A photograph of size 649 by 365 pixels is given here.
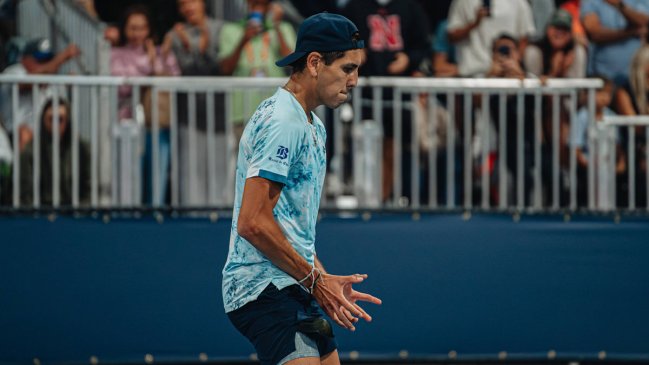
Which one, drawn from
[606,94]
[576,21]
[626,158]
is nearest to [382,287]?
[626,158]

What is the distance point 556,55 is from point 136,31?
328cm

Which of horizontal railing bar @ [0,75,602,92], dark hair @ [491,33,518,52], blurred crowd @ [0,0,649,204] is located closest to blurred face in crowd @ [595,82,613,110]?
blurred crowd @ [0,0,649,204]

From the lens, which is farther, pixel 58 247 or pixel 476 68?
pixel 476 68

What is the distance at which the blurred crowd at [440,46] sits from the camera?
28.8ft

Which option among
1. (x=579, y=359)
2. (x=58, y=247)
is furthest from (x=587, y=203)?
(x=58, y=247)

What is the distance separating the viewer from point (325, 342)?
184 inches

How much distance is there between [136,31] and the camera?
9578 mm

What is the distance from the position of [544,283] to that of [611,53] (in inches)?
100

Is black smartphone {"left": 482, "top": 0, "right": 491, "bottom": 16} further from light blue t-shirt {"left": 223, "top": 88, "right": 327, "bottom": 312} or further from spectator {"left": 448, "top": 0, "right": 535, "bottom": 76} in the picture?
light blue t-shirt {"left": 223, "top": 88, "right": 327, "bottom": 312}

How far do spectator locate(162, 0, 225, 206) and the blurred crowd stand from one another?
0.4 inches

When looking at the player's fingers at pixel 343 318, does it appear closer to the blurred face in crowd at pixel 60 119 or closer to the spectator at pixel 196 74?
the spectator at pixel 196 74

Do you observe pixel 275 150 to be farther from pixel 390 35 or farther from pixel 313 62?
pixel 390 35

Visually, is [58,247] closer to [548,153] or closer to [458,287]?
[458,287]

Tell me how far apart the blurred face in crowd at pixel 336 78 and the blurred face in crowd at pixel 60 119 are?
13.6 ft
